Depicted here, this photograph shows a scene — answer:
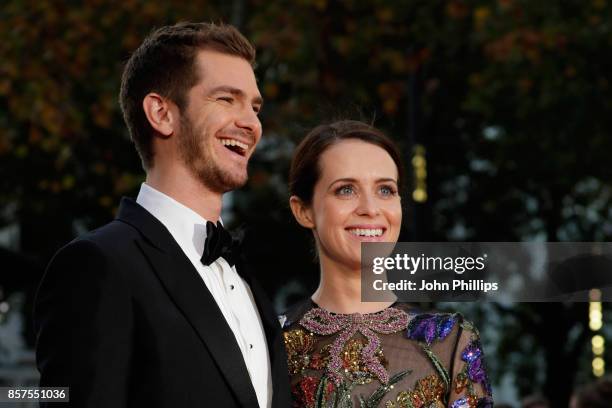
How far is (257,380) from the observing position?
370 centimetres

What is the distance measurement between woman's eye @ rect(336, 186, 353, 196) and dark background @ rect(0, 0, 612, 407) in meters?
6.89

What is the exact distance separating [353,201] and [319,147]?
316 mm

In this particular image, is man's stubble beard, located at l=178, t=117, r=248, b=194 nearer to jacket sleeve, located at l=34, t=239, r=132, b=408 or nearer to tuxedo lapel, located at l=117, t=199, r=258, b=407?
tuxedo lapel, located at l=117, t=199, r=258, b=407

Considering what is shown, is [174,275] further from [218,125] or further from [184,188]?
[218,125]

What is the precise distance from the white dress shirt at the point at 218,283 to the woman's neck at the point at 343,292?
596 mm

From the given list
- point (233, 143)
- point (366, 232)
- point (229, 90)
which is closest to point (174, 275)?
point (233, 143)

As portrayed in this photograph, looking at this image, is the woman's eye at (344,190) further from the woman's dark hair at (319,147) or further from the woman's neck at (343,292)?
the woman's neck at (343,292)

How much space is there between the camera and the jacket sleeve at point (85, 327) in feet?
10.6

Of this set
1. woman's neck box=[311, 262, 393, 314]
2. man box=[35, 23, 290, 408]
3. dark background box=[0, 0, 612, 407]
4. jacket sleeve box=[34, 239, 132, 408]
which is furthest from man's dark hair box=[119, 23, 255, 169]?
dark background box=[0, 0, 612, 407]

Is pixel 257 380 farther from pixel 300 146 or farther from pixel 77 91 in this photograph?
pixel 77 91

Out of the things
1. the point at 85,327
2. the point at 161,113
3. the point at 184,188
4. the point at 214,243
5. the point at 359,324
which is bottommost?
the point at 85,327

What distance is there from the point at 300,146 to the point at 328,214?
0.43 meters

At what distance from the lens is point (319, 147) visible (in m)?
4.49

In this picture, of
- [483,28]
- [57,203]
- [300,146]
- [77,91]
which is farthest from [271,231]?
[300,146]
